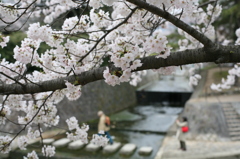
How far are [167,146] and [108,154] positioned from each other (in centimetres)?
182

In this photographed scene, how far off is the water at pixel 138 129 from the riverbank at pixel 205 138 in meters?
0.44

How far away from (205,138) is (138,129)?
2689 millimetres

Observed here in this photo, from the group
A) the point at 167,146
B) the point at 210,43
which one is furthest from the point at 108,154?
the point at 210,43

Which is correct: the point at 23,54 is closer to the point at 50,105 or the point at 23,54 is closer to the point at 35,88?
the point at 35,88

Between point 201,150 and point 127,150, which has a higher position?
point 127,150

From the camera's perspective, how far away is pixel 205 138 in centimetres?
732

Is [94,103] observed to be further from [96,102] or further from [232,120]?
[232,120]

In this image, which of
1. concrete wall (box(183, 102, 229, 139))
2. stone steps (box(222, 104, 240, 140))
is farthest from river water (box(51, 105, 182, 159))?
stone steps (box(222, 104, 240, 140))

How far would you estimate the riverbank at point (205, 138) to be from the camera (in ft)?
19.4

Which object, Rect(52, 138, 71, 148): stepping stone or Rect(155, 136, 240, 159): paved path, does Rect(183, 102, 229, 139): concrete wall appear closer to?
Rect(155, 136, 240, 159): paved path

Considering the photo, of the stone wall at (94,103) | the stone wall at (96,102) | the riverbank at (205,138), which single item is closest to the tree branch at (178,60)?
the riverbank at (205,138)

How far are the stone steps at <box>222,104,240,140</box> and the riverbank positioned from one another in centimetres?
13

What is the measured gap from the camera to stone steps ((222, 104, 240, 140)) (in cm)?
722

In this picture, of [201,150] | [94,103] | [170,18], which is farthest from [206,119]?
[170,18]
